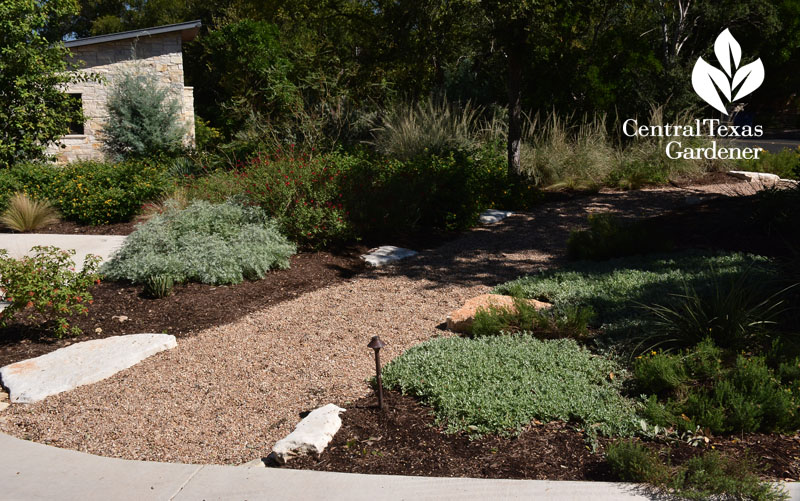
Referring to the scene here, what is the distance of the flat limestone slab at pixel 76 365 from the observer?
151 inches

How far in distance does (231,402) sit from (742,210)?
6262 mm

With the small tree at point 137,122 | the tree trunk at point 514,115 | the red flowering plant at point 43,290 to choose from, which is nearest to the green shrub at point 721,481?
the red flowering plant at point 43,290

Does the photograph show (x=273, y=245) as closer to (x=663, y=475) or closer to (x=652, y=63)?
(x=663, y=475)

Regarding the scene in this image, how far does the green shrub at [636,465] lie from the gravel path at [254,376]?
4.99 feet

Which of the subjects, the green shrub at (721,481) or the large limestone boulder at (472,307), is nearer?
the green shrub at (721,481)

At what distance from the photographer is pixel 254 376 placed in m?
3.96

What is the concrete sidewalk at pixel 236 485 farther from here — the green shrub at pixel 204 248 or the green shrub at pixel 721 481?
the green shrub at pixel 204 248

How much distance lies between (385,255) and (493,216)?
2610mm

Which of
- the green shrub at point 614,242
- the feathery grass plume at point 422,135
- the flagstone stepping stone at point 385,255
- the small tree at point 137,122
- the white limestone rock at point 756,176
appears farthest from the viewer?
the small tree at point 137,122

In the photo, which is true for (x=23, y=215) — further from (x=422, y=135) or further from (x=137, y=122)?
(x=422, y=135)

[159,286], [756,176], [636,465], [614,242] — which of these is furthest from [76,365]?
[756,176]

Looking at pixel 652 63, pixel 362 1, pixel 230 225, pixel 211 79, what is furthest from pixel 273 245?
pixel 211 79

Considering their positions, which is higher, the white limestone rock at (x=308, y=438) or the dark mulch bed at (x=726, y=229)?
the dark mulch bed at (x=726, y=229)

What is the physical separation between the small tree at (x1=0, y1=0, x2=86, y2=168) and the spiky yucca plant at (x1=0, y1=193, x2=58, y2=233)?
185 centimetres
